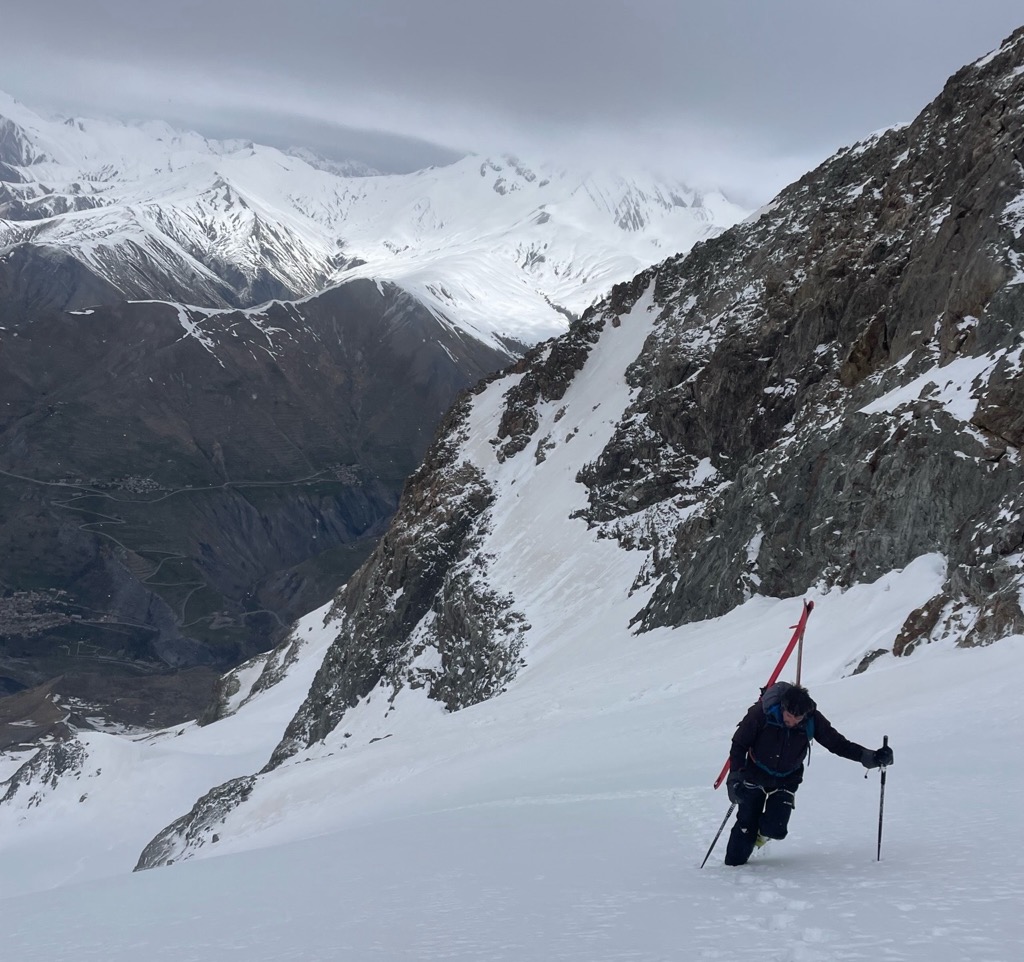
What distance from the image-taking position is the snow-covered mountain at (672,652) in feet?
22.6

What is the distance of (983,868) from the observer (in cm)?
615

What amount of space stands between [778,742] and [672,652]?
19.0 metres

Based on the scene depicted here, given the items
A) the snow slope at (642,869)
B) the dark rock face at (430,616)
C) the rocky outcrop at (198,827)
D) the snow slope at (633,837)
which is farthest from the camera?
the dark rock face at (430,616)

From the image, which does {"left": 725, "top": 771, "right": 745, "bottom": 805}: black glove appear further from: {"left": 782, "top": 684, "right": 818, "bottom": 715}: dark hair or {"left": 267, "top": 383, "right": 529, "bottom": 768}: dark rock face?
{"left": 267, "top": 383, "right": 529, "bottom": 768}: dark rock face

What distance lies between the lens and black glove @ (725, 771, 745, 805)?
306 inches

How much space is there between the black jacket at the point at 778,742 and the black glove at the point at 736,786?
0.15 ft

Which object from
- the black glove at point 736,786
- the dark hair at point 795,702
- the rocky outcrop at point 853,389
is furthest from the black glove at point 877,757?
the rocky outcrop at point 853,389

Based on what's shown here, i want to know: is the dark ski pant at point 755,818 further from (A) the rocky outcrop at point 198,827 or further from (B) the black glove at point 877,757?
(A) the rocky outcrop at point 198,827

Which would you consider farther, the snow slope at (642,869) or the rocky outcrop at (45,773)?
the rocky outcrop at (45,773)

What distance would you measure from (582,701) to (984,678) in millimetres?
12056

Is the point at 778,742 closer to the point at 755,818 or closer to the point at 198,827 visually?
the point at 755,818

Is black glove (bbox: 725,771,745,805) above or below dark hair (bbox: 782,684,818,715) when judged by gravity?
below

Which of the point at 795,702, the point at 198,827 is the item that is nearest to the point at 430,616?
the point at 198,827

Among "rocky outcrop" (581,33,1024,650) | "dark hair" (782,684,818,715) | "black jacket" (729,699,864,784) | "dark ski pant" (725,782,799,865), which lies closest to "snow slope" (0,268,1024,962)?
"dark ski pant" (725,782,799,865)
